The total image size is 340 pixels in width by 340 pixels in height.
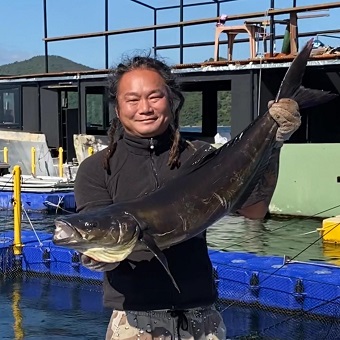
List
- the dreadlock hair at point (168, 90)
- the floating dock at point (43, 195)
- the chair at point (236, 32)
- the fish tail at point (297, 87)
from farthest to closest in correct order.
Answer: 1. the floating dock at point (43, 195)
2. the chair at point (236, 32)
3. the fish tail at point (297, 87)
4. the dreadlock hair at point (168, 90)

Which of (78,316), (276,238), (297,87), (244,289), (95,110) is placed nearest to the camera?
(297,87)

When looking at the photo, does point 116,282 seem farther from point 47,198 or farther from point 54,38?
point 54,38

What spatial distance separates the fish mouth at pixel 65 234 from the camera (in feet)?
8.43

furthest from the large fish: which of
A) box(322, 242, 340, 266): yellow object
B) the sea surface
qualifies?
box(322, 242, 340, 266): yellow object

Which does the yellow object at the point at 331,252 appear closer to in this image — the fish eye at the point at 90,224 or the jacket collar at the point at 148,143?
the jacket collar at the point at 148,143

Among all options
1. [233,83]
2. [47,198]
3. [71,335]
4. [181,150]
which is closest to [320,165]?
[233,83]

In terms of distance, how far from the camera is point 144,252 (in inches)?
113

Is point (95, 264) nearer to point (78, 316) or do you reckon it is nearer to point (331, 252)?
point (78, 316)

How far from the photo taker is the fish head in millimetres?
2580

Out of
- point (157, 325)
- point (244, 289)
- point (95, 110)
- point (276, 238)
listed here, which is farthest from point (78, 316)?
point (95, 110)

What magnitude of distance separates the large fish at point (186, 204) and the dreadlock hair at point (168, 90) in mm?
106

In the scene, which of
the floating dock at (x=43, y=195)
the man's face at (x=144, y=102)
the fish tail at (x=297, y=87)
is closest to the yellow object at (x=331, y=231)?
the floating dock at (x=43, y=195)

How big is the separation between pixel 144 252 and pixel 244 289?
5.26m

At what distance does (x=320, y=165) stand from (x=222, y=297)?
24.0 ft
